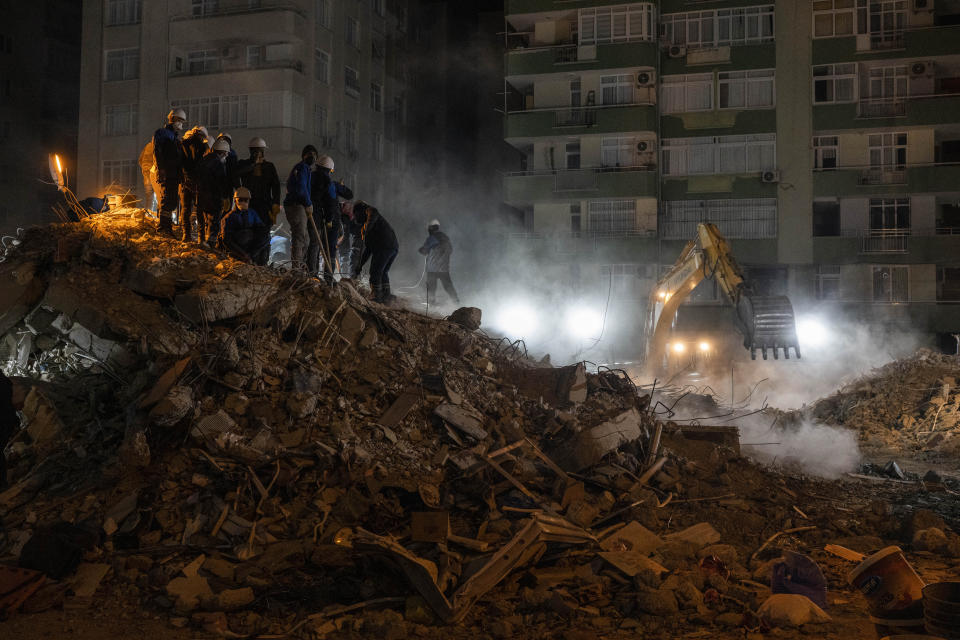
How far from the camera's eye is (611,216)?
29.5m

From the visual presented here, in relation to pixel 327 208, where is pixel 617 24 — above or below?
above

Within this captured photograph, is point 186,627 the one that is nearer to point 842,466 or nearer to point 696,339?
point 842,466

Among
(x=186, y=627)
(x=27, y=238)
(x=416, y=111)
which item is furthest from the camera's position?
(x=416, y=111)

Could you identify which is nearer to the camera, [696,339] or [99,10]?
[696,339]

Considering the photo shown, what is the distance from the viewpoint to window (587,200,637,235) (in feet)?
96.1

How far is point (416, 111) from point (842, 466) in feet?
100

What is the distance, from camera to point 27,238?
1054 centimetres

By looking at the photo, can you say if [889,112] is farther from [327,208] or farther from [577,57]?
[327,208]

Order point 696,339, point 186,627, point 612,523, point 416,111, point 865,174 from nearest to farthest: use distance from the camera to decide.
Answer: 1. point 186,627
2. point 612,523
3. point 696,339
4. point 865,174
5. point 416,111

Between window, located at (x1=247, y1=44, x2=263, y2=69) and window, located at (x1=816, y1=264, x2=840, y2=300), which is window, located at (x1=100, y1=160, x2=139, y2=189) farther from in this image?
window, located at (x1=816, y1=264, x2=840, y2=300)

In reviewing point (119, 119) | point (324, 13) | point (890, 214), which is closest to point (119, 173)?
point (119, 119)

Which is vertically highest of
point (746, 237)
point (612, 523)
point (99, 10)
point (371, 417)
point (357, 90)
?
point (99, 10)

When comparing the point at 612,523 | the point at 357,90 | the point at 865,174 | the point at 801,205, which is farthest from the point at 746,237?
the point at 612,523

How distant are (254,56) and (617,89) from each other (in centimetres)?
1315
